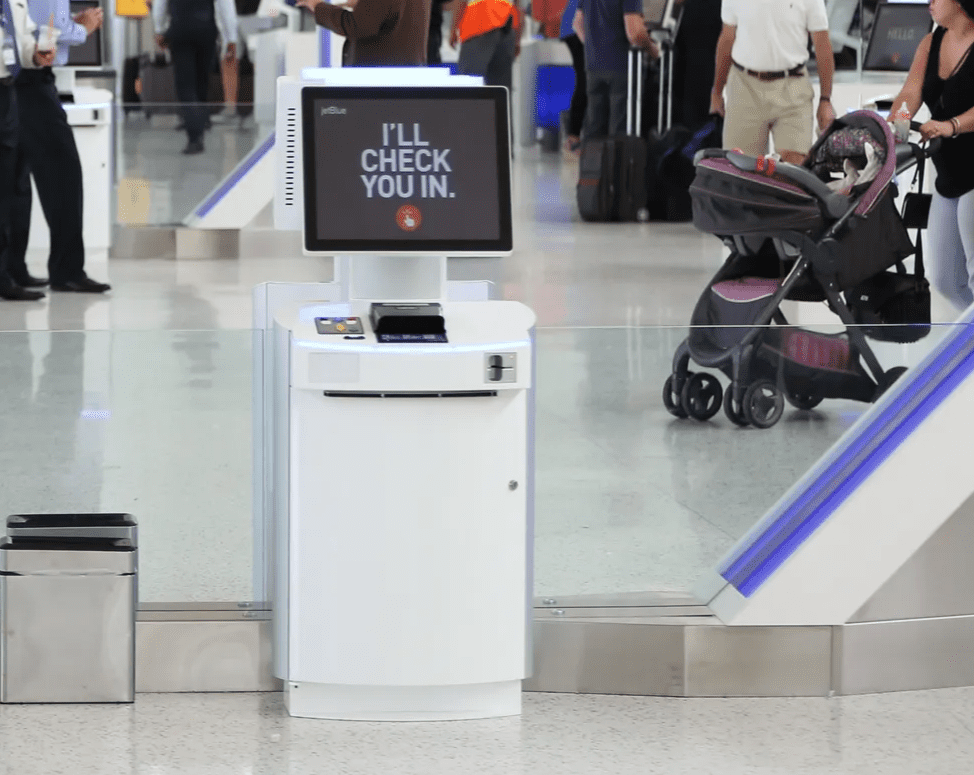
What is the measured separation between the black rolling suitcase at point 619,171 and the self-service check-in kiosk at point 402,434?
7.16 meters

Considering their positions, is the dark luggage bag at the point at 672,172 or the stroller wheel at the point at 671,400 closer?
the stroller wheel at the point at 671,400

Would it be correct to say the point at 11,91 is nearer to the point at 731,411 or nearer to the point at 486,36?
the point at 486,36

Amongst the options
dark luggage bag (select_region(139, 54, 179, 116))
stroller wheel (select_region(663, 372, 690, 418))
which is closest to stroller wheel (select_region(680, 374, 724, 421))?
stroller wheel (select_region(663, 372, 690, 418))

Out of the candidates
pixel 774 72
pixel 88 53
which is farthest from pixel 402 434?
pixel 88 53

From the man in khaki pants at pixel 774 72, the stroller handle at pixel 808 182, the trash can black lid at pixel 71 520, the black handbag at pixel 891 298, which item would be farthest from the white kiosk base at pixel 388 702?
the man in khaki pants at pixel 774 72

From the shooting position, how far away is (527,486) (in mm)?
3172

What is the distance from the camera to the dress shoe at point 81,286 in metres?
7.71

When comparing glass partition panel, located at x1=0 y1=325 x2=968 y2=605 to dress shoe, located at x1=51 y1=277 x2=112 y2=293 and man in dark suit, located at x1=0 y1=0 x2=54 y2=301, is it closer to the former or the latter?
man in dark suit, located at x1=0 y1=0 x2=54 y2=301

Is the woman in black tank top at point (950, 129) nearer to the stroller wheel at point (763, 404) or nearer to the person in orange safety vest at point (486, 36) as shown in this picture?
the stroller wheel at point (763, 404)

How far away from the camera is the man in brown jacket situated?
22.1 feet

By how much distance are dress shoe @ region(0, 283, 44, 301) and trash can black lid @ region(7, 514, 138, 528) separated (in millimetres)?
4101

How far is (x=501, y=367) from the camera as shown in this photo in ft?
10.1

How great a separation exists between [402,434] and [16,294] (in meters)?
4.61

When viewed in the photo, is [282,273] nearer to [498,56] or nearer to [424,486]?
[498,56]
